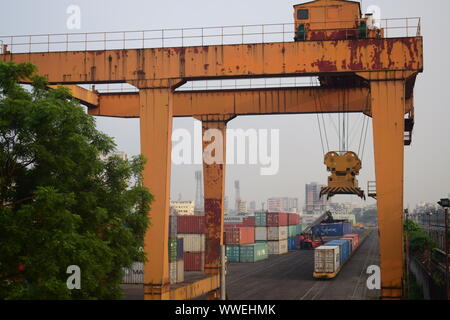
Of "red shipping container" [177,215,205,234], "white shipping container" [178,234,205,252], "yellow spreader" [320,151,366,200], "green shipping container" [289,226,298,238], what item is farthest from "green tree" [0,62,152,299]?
"green shipping container" [289,226,298,238]

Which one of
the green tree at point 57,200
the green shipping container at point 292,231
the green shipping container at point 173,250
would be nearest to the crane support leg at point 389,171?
the green tree at point 57,200

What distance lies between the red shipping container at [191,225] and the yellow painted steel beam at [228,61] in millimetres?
20524

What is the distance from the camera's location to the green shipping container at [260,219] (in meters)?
72.5

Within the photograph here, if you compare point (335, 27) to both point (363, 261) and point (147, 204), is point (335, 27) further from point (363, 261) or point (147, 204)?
point (363, 261)

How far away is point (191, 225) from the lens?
136ft

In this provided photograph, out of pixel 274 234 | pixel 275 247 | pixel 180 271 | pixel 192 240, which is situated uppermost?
pixel 192 240

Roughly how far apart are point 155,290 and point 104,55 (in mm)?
9985

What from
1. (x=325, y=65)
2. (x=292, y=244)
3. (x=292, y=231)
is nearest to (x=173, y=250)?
(x=325, y=65)

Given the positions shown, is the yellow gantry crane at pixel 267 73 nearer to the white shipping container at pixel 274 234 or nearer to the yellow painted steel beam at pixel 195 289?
the yellow painted steel beam at pixel 195 289

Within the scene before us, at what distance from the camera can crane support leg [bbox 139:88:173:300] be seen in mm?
21297

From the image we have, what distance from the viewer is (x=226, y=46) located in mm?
22312

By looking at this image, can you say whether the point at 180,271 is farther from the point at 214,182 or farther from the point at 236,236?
the point at 236,236

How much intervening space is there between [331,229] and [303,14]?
66.1 metres
